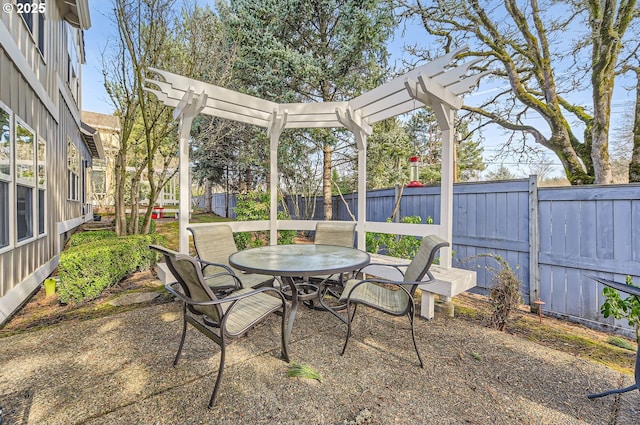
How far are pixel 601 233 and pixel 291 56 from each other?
6484 mm

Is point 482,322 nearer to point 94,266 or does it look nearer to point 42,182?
point 94,266

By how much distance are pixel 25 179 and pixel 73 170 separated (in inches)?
177

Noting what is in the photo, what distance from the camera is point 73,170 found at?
7844 millimetres

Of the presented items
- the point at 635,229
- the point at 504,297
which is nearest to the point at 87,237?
the point at 504,297

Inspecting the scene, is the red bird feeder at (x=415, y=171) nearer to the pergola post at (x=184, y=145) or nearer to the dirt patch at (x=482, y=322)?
the dirt patch at (x=482, y=322)

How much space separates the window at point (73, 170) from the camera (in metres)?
7.27

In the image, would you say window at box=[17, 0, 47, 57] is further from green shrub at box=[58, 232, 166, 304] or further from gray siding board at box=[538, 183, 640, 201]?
gray siding board at box=[538, 183, 640, 201]

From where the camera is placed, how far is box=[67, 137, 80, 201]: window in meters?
7.27

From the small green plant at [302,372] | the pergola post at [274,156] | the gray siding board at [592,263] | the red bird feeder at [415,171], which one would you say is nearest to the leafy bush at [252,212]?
the pergola post at [274,156]

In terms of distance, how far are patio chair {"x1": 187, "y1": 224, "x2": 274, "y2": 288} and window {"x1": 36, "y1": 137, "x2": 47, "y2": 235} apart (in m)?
2.96

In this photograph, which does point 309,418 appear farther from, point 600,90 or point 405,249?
point 600,90

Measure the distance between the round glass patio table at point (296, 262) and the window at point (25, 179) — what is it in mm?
3198

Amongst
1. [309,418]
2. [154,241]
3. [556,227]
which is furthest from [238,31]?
[309,418]

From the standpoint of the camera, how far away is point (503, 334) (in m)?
3.16
